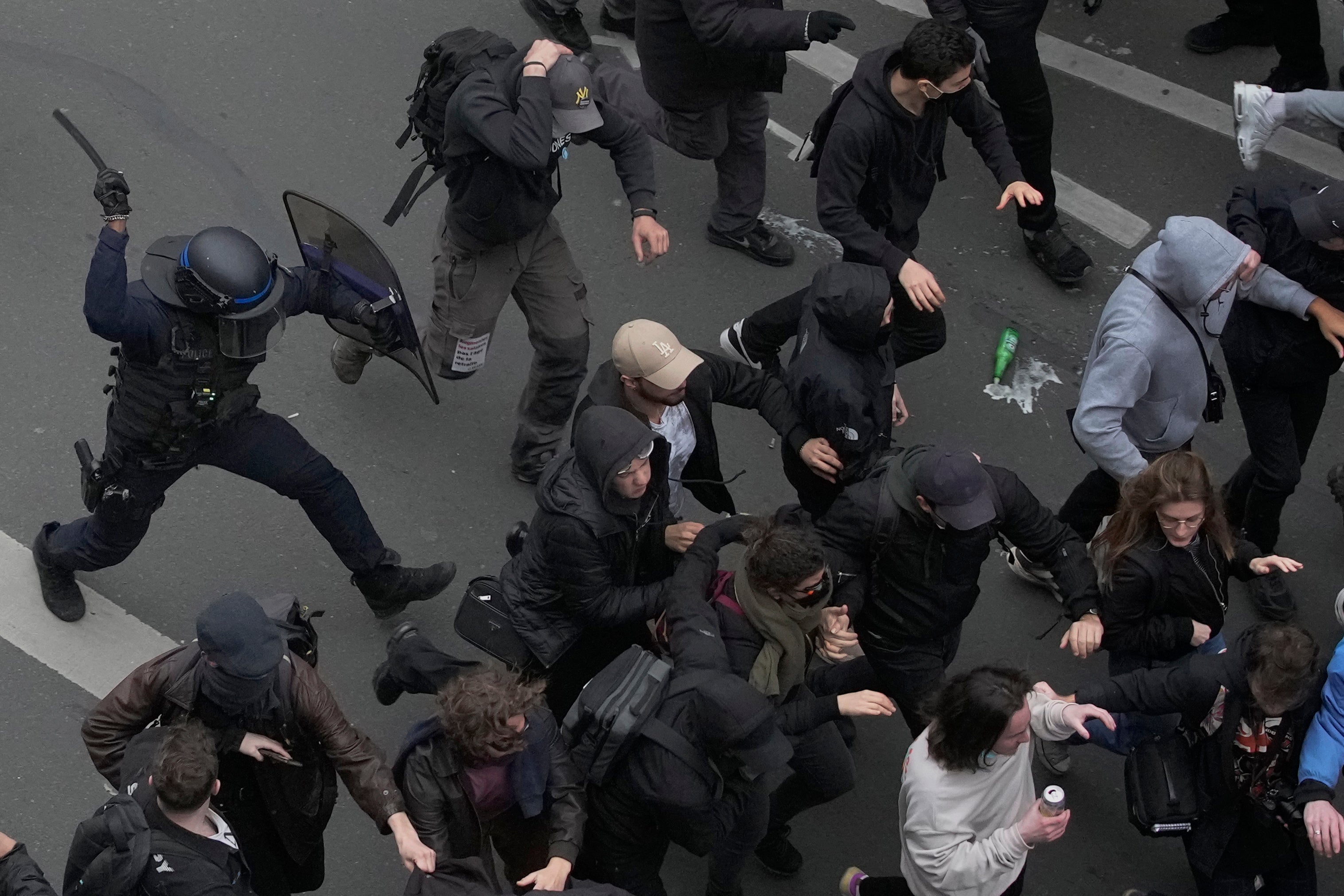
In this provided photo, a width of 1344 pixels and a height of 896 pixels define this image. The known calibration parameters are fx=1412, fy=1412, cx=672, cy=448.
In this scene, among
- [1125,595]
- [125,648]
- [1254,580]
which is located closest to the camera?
[1125,595]

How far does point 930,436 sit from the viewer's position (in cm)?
653

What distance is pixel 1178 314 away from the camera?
500 centimetres

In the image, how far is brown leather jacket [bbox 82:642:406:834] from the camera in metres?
3.99

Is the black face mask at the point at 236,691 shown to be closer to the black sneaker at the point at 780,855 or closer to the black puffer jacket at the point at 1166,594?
the black sneaker at the point at 780,855

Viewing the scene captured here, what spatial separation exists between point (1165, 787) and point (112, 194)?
384 centimetres

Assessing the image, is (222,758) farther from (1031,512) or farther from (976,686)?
(1031,512)

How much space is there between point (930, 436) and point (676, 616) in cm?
257

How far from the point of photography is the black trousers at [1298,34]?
301 inches

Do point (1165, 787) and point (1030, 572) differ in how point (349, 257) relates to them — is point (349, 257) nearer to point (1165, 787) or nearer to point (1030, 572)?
point (1030, 572)

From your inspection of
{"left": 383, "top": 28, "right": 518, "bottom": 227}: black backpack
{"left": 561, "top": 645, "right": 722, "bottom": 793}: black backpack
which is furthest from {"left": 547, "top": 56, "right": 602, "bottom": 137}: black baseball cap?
{"left": 561, "top": 645, "right": 722, "bottom": 793}: black backpack

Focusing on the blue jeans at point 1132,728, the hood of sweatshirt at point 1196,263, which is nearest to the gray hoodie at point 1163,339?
the hood of sweatshirt at point 1196,263

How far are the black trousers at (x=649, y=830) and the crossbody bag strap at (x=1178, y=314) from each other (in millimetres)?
2218

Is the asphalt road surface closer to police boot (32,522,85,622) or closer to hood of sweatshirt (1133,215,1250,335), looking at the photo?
police boot (32,522,85,622)

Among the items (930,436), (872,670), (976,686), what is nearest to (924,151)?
(930,436)
